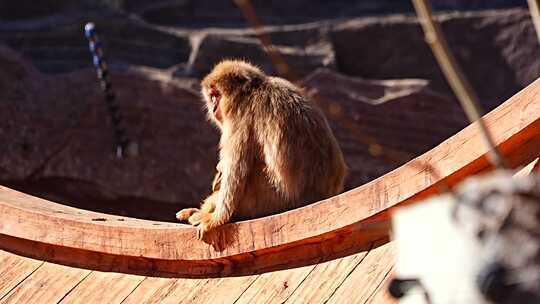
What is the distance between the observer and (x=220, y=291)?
3854 mm

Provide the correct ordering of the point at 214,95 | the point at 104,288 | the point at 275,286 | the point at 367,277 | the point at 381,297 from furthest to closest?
1. the point at 214,95
2. the point at 104,288
3. the point at 275,286
4. the point at 367,277
5. the point at 381,297

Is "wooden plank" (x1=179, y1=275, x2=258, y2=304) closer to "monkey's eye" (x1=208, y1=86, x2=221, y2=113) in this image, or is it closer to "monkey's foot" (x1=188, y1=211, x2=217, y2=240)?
"monkey's foot" (x1=188, y1=211, x2=217, y2=240)

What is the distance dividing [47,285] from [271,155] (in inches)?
47.0

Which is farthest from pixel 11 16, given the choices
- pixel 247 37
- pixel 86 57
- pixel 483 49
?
pixel 483 49

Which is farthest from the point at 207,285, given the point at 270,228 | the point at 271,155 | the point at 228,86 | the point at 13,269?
the point at 228,86

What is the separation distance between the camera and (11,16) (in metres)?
11.4

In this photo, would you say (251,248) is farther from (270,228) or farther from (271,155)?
(271,155)

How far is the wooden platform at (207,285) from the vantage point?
3566 mm

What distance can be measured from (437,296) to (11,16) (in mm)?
10769

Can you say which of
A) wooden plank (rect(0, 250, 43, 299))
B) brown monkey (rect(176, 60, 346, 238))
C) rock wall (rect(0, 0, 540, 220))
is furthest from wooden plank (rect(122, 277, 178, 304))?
rock wall (rect(0, 0, 540, 220))

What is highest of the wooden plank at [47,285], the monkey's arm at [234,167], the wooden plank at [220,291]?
the monkey's arm at [234,167]

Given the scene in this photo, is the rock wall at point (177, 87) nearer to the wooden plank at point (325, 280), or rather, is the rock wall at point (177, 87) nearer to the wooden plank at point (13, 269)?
the wooden plank at point (13, 269)

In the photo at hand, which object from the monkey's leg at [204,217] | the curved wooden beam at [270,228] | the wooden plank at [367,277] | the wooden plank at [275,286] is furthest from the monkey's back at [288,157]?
the wooden plank at [367,277]

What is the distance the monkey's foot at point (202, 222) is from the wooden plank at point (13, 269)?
26.2 inches
